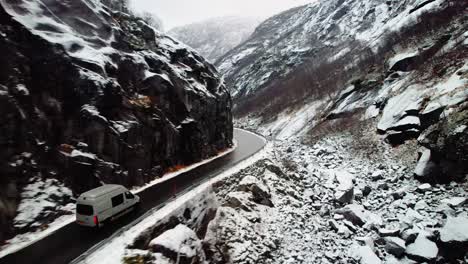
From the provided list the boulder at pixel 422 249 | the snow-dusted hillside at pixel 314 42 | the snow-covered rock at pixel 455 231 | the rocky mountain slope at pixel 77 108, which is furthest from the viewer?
the snow-dusted hillside at pixel 314 42

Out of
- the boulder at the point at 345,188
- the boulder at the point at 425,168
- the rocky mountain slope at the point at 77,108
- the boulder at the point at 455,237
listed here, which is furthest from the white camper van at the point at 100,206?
the boulder at the point at 425,168

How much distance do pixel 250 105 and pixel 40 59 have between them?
87.6 meters

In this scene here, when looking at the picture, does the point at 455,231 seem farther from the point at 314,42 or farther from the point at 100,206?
the point at 314,42

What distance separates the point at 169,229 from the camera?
15227 mm

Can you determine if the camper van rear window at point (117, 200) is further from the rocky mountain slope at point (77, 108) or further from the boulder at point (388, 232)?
the boulder at point (388, 232)

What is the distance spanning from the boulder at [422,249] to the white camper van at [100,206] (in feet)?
52.6

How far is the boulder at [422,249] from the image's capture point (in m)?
13.8

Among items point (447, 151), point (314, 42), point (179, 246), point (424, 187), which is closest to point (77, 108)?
point (179, 246)

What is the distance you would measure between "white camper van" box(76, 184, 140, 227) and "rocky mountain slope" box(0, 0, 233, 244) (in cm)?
346

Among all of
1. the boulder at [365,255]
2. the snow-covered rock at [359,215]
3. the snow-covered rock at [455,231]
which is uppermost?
the snow-covered rock at [455,231]

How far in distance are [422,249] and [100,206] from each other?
55.7ft

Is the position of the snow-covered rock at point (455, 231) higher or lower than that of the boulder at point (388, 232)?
higher

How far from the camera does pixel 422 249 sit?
14.2 m

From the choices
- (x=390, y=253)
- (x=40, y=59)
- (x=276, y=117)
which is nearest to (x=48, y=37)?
(x=40, y=59)
